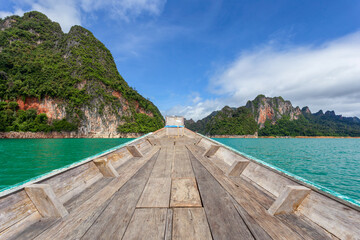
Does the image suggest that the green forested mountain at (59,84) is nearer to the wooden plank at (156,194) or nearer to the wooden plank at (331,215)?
the wooden plank at (156,194)

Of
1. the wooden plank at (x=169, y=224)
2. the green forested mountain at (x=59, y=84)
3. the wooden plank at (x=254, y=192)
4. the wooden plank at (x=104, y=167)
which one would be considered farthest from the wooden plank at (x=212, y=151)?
the green forested mountain at (x=59, y=84)

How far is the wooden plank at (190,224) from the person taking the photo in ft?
5.00

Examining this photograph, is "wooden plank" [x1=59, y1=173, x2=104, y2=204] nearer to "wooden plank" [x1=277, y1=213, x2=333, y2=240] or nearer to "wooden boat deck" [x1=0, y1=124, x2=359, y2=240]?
"wooden boat deck" [x1=0, y1=124, x2=359, y2=240]

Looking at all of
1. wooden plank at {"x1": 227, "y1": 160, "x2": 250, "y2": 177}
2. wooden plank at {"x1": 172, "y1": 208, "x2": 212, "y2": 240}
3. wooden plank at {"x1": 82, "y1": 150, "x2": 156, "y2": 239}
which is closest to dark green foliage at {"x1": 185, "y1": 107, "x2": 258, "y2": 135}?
wooden plank at {"x1": 227, "y1": 160, "x2": 250, "y2": 177}

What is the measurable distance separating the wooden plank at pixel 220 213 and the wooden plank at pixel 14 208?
1960mm

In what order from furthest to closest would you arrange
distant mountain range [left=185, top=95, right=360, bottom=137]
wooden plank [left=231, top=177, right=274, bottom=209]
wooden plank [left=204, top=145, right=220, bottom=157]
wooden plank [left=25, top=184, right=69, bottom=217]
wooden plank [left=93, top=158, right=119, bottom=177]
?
1. distant mountain range [left=185, top=95, right=360, bottom=137]
2. wooden plank [left=204, top=145, right=220, bottom=157]
3. wooden plank [left=93, top=158, right=119, bottom=177]
4. wooden plank [left=231, top=177, right=274, bottom=209]
5. wooden plank [left=25, top=184, right=69, bottom=217]

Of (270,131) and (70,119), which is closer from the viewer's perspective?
(70,119)

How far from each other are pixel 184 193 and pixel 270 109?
15506 cm

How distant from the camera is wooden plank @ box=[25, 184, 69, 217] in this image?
1.71 meters

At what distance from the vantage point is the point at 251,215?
6.27ft

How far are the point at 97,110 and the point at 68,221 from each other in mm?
79553

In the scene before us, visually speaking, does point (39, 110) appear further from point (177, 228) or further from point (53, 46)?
point (177, 228)

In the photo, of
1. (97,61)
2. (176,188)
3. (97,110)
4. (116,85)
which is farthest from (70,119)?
(176,188)

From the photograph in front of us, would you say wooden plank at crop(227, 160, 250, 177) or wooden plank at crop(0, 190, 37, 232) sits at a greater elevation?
wooden plank at crop(0, 190, 37, 232)
